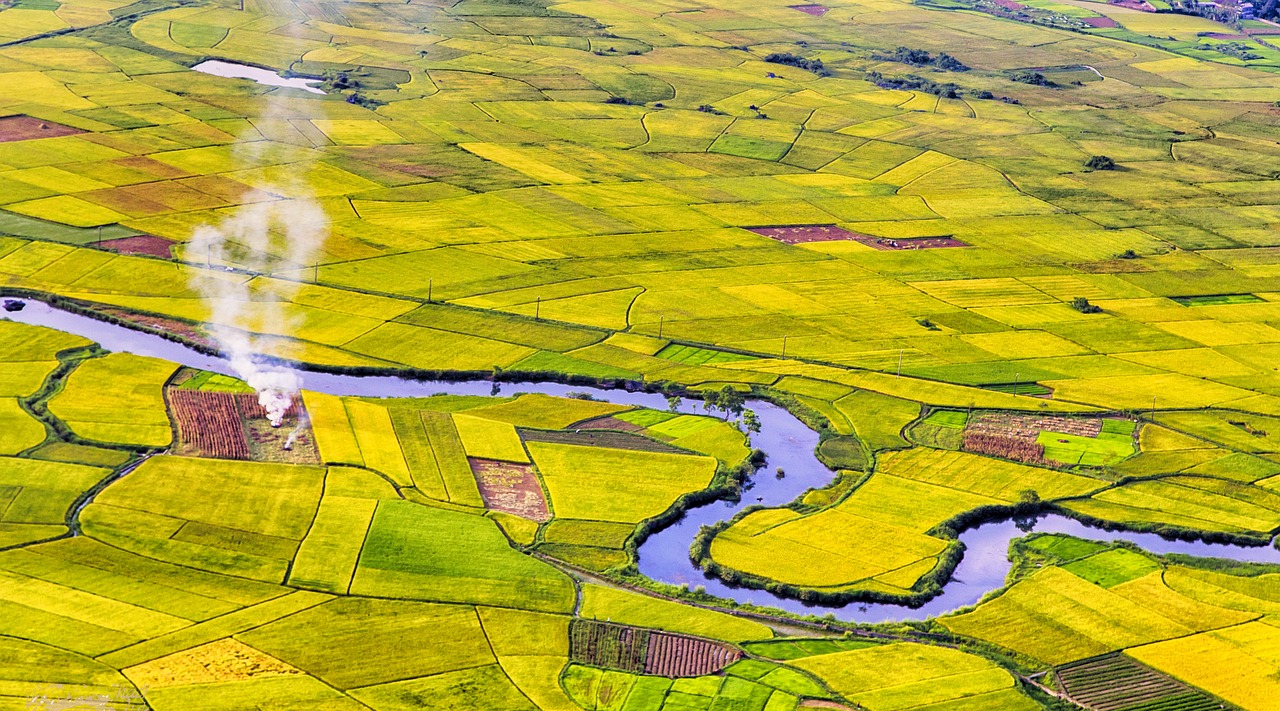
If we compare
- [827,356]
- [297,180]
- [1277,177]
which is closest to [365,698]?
[827,356]

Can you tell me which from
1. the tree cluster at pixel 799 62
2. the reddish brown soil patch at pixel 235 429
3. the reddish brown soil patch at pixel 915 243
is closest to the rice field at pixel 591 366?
the reddish brown soil patch at pixel 235 429

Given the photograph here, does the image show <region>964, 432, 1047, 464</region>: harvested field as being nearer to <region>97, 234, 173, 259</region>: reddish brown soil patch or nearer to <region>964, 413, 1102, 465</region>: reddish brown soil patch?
<region>964, 413, 1102, 465</region>: reddish brown soil patch

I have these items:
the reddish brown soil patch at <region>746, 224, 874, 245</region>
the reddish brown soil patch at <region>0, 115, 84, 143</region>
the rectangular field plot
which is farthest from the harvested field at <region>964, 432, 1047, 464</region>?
the reddish brown soil patch at <region>0, 115, 84, 143</region>

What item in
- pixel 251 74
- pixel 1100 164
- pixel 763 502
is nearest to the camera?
pixel 763 502

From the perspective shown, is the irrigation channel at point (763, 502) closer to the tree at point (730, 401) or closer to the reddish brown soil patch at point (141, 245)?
the tree at point (730, 401)

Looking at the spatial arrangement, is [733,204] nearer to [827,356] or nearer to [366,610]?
[827,356]

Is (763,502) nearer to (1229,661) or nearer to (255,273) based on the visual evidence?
(1229,661)

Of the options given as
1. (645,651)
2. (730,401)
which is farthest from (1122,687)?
(730,401)
